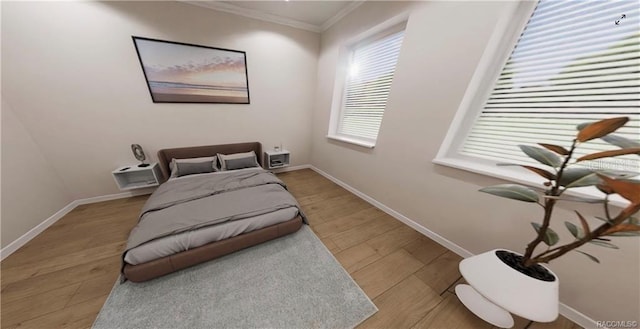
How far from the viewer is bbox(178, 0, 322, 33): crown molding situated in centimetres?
230

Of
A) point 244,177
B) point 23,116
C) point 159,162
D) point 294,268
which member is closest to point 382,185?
point 294,268

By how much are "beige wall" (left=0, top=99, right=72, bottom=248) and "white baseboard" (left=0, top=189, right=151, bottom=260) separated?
0.03 metres

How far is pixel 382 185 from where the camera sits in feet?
7.39

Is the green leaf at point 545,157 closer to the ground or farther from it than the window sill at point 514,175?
farther from it

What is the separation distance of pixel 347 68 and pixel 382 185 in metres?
1.99

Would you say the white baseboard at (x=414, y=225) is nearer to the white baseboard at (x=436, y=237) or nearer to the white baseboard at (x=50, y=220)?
the white baseboard at (x=436, y=237)

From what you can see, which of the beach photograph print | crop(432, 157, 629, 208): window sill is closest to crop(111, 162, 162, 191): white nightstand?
the beach photograph print

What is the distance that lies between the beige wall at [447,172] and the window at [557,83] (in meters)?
0.18

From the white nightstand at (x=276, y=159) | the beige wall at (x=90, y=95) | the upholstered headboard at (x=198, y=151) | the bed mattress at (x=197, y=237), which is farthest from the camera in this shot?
the white nightstand at (x=276, y=159)

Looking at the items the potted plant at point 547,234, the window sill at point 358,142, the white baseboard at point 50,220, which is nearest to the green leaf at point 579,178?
the potted plant at point 547,234

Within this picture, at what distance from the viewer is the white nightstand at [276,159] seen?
3.17 metres

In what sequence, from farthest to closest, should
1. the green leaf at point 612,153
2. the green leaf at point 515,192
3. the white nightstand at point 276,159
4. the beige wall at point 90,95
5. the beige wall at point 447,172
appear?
1. the white nightstand at point 276,159
2. the beige wall at point 90,95
3. the beige wall at point 447,172
4. the green leaf at point 515,192
5. the green leaf at point 612,153

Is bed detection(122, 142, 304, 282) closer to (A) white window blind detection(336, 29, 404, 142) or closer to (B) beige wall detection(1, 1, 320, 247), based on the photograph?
(B) beige wall detection(1, 1, 320, 247)

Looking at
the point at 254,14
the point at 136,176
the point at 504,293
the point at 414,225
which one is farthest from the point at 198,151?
the point at 504,293
